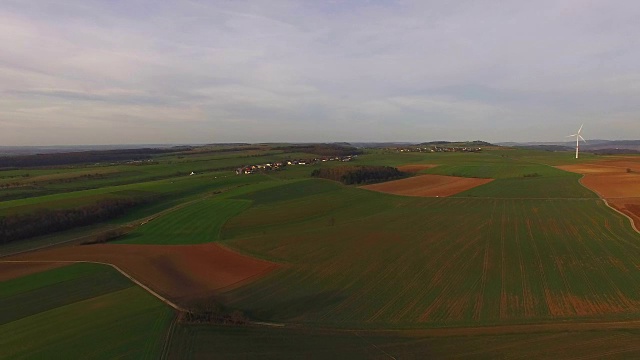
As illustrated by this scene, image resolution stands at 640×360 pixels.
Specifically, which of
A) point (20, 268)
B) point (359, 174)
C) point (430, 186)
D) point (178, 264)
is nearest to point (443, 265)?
point (178, 264)

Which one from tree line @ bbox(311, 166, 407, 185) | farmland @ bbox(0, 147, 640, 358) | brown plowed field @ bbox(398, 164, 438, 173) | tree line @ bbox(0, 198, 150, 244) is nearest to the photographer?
farmland @ bbox(0, 147, 640, 358)

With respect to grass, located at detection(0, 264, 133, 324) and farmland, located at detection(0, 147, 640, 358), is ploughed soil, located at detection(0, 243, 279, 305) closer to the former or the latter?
farmland, located at detection(0, 147, 640, 358)

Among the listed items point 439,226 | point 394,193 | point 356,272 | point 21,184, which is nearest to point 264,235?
point 356,272

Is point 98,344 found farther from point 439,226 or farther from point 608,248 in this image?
point 608,248

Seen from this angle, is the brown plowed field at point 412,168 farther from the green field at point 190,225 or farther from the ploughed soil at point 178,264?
the ploughed soil at point 178,264

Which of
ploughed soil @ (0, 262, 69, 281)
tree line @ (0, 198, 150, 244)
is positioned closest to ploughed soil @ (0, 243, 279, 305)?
ploughed soil @ (0, 262, 69, 281)

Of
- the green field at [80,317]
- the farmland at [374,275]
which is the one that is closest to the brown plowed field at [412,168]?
the farmland at [374,275]
